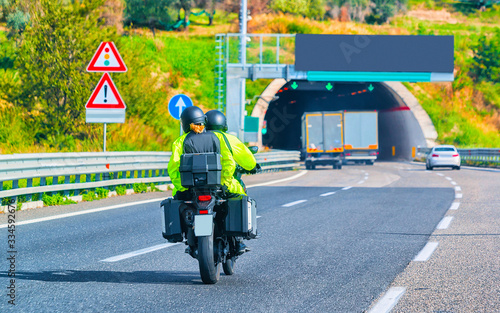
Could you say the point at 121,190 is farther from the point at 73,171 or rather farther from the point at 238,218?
the point at 238,218

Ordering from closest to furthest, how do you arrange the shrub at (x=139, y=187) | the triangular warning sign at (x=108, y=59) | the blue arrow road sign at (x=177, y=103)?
the triangular warning sign at (x=108, y=59) < the shrub at (x=139, y=187) < the blue arrow road sign at (x=177, y=103)

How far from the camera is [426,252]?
351 inches

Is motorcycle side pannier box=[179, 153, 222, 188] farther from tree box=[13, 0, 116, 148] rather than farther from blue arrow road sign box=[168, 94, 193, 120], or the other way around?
tree box=[13, 0, 116, 148]

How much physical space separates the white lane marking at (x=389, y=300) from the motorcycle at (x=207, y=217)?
141 centimetres

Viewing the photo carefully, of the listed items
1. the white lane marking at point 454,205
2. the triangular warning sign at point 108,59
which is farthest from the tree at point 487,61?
the triangular warning sign at point 108,59

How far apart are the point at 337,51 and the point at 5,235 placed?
102 ft

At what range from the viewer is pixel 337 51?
3928cm

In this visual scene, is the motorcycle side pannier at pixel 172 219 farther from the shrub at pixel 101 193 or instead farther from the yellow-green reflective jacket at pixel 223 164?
the shrub at pixel 101 193

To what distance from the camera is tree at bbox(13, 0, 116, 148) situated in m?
23.6

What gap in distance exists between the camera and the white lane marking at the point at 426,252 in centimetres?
838

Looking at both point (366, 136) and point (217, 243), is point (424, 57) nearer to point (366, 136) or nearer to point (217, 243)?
point (366, 136)

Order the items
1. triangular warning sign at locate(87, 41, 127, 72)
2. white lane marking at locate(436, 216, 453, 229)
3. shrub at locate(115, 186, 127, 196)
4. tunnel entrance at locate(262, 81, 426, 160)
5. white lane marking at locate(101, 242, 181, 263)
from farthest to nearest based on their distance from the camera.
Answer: tunnel entrance at locate(262, 81, 426, 160)
shrub at locate(115, 186, 127, 196)
triangular warning sign at locate(87, 41, 127, 72)
white lane marking at locate(436, 216, 453, 229)
white lane marking at locate(101, 242, 181, 263)

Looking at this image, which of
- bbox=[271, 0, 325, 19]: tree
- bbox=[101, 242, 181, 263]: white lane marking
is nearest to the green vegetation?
bbox=[101, 242, 181, 263]: white lane marking

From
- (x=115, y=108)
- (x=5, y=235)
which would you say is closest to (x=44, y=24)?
(x=115, y=108)
